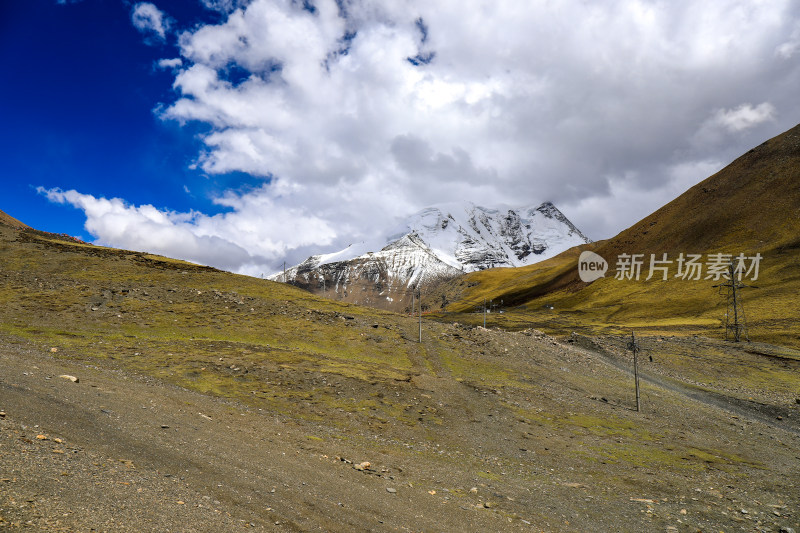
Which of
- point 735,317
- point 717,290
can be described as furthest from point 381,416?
point 717,290

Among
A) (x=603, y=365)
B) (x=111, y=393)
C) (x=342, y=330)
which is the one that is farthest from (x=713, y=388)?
(x=111, y=393)

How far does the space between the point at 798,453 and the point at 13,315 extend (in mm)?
70915

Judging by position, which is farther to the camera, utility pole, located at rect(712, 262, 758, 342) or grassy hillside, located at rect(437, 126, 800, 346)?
grassy hillside, located at rect(437, 126, 800, 346)

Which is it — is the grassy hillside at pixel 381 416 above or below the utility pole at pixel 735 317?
below

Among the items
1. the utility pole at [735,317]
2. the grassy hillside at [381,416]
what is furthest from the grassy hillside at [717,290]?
the grassy hillside at [381,416]

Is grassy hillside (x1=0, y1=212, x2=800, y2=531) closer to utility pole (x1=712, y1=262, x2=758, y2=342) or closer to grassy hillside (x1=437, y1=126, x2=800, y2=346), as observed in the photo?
utility pole (x1=712, y1=262, x2=758, y2=342)

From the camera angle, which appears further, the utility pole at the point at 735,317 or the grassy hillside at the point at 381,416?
the utility pole at the point at 735,317

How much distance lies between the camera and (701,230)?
18850cm

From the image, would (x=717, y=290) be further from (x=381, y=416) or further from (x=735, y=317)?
(x=381, y=416)

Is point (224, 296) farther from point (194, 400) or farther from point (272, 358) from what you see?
point (194, 400)

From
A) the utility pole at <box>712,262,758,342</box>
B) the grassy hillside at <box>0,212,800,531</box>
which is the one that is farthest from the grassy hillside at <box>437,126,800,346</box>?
the grassy hillside at <box>0,212,800,531</box>

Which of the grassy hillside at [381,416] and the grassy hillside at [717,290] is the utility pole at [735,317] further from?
the grassy hillside at [381,416]

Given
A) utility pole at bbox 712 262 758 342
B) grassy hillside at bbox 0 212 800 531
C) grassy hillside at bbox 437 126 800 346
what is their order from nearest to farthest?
grassy hillside at bbox 0 212 800 531 → utility pole at bbox 712 262 758 342 → grassy hillside at bbox 437 126 800 346

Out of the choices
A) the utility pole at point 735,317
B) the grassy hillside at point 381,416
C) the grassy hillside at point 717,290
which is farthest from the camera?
the grassy hillside at point 717,290
